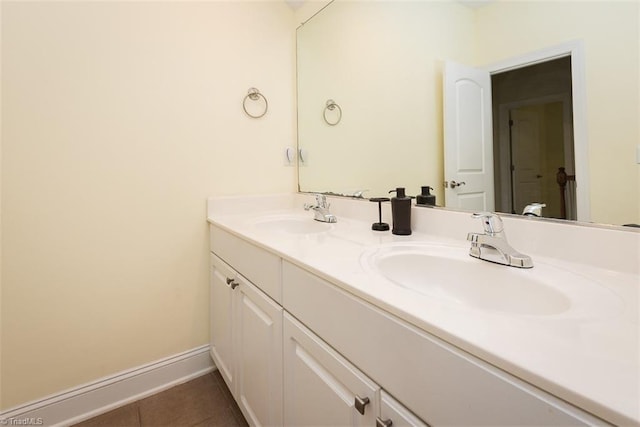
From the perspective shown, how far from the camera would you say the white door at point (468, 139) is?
0.97 meters

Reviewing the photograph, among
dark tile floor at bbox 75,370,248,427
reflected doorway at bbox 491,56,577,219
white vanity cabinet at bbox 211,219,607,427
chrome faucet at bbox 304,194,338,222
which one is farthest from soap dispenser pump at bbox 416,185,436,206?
dark tile floor at bbox 75,370,248,427

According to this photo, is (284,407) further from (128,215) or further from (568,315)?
(128,215)

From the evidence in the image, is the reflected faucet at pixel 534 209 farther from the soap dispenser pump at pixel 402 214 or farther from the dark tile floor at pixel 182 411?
the dark tile floor at pixel 182 411

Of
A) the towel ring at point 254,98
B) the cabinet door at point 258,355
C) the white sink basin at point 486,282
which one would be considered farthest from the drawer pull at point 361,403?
the towel ring at point 254,98

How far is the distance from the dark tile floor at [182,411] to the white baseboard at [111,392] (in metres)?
0.04

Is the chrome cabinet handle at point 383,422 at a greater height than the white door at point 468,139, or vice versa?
the white door at point 468,139

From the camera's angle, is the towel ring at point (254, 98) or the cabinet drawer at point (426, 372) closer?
the cabinet drawer at point (426, 372)

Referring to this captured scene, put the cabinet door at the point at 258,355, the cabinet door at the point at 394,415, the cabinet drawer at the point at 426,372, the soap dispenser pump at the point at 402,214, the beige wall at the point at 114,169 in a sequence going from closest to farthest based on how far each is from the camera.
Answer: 1. the cabinet drawer at the point at 426,372
2. the cabinet door at the point at 394,415
3. the cabinet door at the point at 258,355
4. the soap dispenser pump at the point at 402,214
5. the beige wall at the point at 114,169

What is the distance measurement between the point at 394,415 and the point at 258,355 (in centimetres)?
62

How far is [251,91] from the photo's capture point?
1710 millimetres

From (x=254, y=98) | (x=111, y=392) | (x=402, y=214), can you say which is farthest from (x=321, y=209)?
(x=111, y=392)

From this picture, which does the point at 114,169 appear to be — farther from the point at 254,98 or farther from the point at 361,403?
the point at 361,403

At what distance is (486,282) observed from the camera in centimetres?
75

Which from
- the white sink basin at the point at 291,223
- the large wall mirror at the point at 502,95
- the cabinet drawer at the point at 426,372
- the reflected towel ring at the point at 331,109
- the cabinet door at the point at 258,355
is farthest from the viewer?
the reflected towel ring at the point at 331,109
